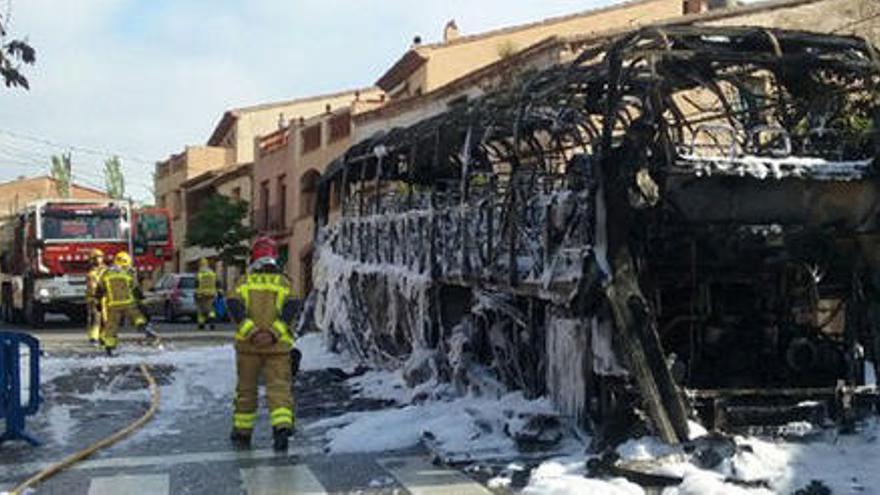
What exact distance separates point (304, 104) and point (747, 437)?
45.9 meters

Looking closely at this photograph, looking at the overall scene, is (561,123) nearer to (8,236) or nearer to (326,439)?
(326,439)

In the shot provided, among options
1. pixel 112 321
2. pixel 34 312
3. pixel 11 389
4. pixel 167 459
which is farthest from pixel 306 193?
pixel 167 459

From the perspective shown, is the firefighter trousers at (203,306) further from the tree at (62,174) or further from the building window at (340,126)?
the tree at (62,174)

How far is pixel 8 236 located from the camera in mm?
31891

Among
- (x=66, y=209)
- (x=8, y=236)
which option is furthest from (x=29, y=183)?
(x=66, y=209)

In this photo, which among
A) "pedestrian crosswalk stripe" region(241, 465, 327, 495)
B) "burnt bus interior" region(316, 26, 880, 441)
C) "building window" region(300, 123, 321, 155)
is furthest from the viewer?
"building window" region(300, 123, 321, 155)

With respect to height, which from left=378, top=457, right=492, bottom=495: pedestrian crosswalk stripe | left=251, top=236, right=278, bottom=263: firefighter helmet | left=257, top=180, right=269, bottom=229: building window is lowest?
left=378, top=457, right=492, bottom=495: pedestrian crosswalk stripe

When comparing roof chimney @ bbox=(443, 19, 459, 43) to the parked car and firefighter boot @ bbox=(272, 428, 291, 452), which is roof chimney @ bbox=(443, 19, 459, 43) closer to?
the parked car

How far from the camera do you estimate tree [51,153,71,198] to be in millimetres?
69938

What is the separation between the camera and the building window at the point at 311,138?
39.1 meters

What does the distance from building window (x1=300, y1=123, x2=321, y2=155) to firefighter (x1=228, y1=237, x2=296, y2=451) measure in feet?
98.1

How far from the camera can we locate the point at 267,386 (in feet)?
30.2

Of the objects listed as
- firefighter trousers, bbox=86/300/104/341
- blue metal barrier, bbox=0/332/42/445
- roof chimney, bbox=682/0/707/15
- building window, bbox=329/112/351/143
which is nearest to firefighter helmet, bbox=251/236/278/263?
blue metal barrier, bbox=0/332/42/445

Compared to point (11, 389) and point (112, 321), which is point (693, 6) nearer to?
point (112, 321)
